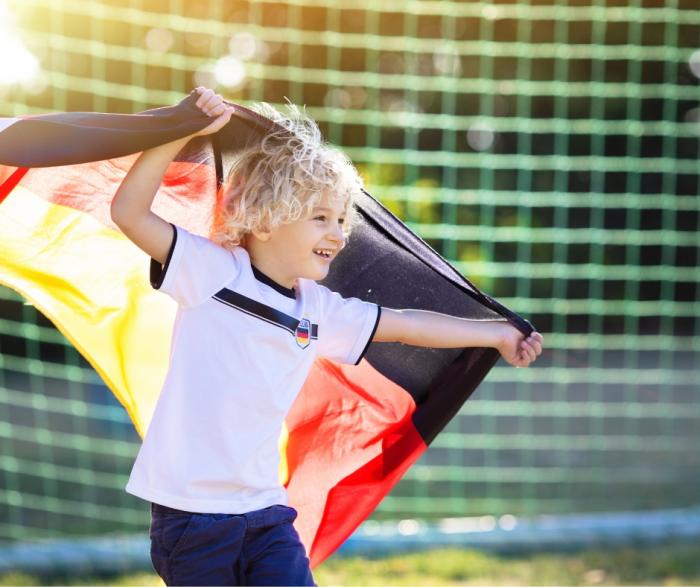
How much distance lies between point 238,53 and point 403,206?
2766mm

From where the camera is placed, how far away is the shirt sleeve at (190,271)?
2.45 m

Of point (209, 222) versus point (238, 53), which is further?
point (238, 53)

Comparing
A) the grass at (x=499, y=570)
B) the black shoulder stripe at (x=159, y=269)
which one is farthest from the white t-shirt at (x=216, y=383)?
the grass at (x=499, y=570)

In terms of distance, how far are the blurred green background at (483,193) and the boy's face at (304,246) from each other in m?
3.04

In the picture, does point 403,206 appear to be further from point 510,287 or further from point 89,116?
point 89,116

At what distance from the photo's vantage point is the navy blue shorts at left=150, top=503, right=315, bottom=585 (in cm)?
247

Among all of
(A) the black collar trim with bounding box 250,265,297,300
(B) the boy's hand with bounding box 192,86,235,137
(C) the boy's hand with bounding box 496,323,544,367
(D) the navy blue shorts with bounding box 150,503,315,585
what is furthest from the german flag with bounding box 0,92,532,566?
(D) the navy blue shorts with bounding box 150,503,315,585

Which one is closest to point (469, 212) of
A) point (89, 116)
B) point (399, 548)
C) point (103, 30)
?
point (103, 30)

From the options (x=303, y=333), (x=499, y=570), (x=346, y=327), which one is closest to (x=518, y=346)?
(x=346, y=327)

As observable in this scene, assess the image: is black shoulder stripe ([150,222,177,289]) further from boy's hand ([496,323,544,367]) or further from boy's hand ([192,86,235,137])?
boy's hand ([496,323,544,367])

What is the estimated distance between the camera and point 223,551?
2.47 meters

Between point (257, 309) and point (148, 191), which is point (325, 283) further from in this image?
point (148, 191)

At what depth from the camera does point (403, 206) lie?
6.87m

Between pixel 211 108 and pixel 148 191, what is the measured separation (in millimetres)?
209
